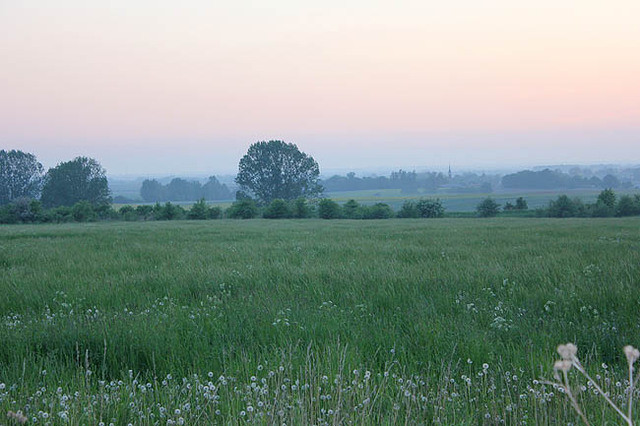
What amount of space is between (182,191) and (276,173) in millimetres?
65625

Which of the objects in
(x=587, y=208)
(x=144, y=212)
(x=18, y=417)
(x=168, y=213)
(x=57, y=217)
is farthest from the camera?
(x=144, y=212)

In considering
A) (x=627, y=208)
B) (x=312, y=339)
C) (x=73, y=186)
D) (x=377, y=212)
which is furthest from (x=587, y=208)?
(x=73, y=186)

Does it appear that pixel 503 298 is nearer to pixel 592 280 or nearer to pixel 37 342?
pixel 592 280

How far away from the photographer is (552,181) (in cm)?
14125

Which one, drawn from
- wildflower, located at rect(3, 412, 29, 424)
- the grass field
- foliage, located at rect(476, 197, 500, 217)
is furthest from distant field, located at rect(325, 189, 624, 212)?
wildflower, located at rect(3, 412, 29, 424)

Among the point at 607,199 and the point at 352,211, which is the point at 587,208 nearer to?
the point at 607,199

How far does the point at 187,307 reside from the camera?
5.67 meters

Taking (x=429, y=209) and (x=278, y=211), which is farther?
(x=429, y=209)

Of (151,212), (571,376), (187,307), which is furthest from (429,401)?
(151,212)

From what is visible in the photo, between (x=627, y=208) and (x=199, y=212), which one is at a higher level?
(x=199, y=212)

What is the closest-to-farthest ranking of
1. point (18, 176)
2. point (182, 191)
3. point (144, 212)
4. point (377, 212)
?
point (377, 212) → point (144, 212) → point (18, 176) → point (182, 191)

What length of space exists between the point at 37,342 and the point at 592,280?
24.2 feet

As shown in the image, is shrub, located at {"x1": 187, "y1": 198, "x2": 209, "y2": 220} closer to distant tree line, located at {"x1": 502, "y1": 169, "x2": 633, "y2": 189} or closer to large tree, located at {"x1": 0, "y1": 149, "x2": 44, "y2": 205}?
large tree, located at {"x1": 0, "y1": 149, "x2": 44, "y2": 205}

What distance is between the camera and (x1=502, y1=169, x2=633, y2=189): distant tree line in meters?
138
